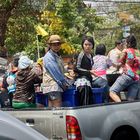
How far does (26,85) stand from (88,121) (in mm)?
1436

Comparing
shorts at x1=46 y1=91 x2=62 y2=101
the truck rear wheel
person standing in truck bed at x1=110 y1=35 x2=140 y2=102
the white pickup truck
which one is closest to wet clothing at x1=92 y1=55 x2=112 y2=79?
person standing in truck bed at x1=110 y1=35 x2=140 y2=102

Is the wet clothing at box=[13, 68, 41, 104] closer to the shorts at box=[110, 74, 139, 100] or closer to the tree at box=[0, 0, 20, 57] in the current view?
the shorts at box=[110, 74, 139, 100]

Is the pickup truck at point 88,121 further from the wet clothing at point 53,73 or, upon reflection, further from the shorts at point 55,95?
the wet clothing at point 53,73

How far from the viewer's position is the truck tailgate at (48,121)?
5.92 meters

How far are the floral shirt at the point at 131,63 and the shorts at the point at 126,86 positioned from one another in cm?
8

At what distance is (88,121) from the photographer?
6.01m

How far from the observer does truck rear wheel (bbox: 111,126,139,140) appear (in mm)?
6359

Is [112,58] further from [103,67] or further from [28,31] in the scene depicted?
[28,31]

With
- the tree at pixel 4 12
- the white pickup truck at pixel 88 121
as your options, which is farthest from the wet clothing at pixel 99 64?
the tree at pixel 4 12

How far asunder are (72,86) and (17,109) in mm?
889

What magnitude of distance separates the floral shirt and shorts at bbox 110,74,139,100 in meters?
0.08

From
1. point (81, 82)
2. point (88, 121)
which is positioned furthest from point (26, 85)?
point (88, 121)

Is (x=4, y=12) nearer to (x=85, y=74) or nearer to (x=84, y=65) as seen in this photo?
(x=84, y=65)

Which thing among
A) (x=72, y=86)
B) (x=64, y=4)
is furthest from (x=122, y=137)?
(x=64, y=4)
